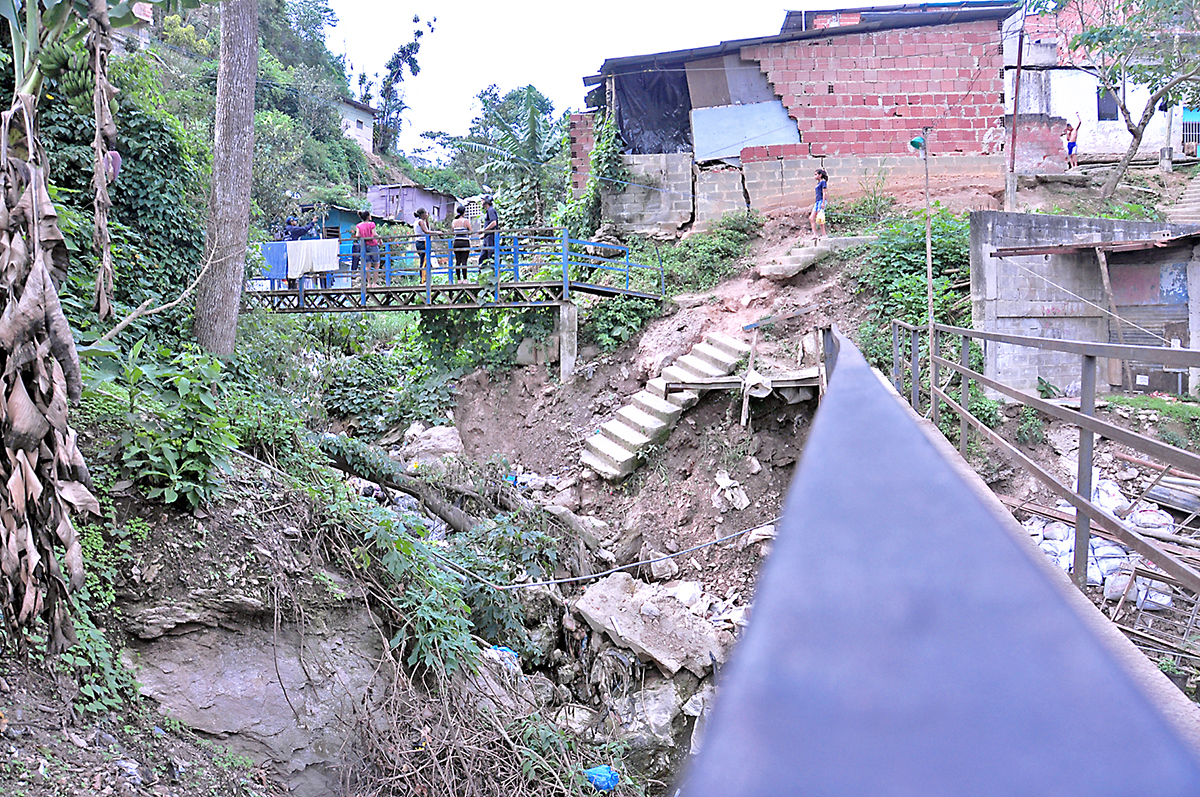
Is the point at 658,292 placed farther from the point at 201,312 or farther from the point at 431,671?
the point at 431,671

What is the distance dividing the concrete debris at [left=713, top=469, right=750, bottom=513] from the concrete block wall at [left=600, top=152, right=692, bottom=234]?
7408 mm

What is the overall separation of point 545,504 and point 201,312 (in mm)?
4489

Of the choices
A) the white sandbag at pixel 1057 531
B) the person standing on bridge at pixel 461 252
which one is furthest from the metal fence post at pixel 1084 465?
the person standing on bridge at pixel 461 252

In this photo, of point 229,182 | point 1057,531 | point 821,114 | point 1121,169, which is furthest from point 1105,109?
point 229,182

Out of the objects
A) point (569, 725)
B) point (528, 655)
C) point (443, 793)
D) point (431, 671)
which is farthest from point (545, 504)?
point (443, 793)

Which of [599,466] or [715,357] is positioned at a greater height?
[715,357]

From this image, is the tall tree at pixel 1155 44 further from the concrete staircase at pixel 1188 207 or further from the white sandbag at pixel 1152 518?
the white sandbag at pixel 1152 518

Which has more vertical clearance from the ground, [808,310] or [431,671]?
[808,310]

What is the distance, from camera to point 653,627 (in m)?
6.92

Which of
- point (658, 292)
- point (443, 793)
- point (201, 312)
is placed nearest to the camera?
point (443, 793)

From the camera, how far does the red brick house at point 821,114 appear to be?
14625mm

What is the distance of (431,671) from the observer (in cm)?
498

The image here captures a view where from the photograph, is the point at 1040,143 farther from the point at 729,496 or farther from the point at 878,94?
the point at 729,496

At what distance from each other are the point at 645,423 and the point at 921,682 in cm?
944
